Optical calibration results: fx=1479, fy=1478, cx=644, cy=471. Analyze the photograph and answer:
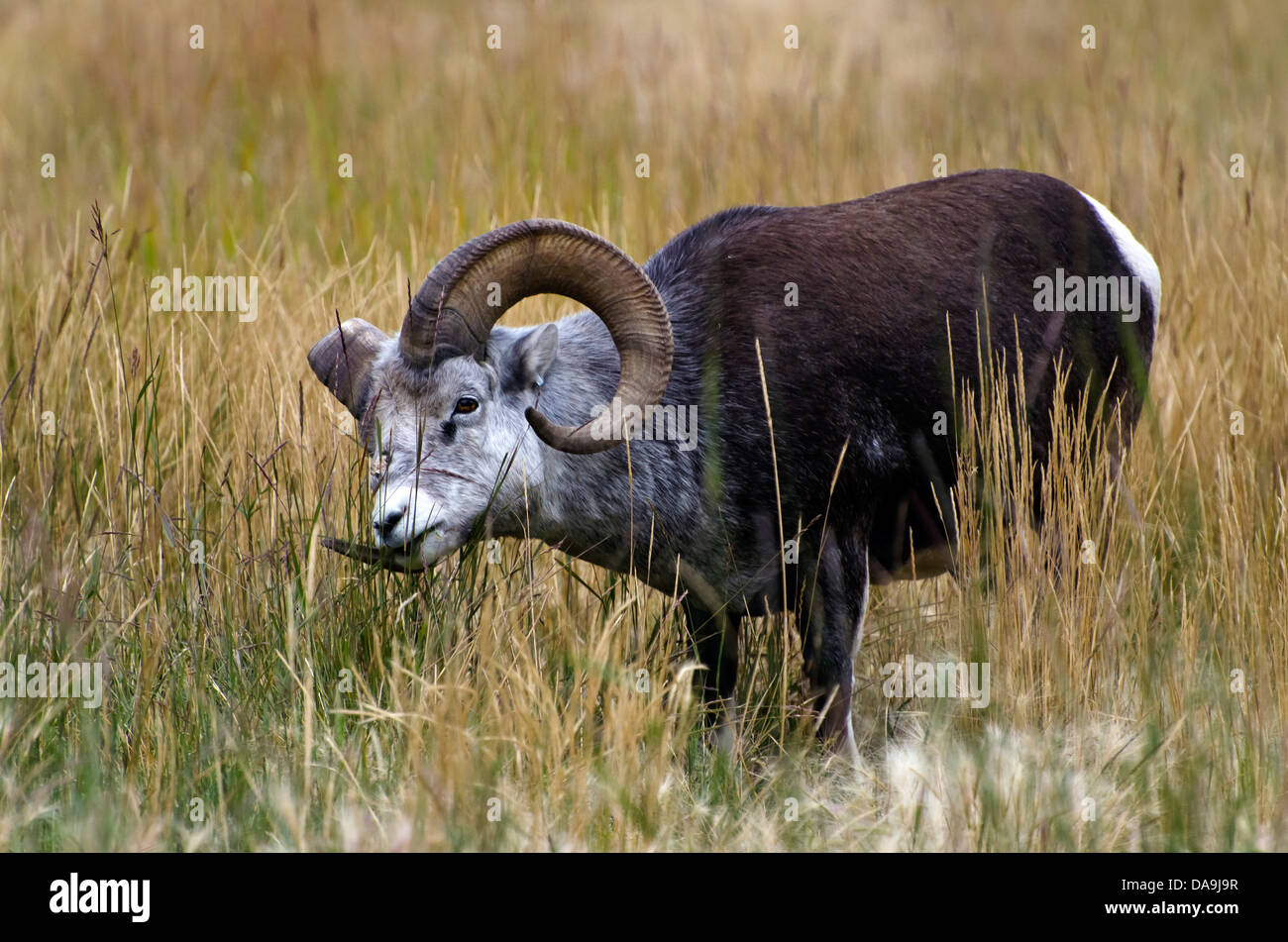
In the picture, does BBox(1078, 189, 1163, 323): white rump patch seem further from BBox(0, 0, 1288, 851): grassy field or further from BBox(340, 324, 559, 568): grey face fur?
BBox(340, 324, 559, 568): grey face fur

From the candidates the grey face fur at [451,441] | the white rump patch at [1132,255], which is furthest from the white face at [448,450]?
the white rump patch at [1132,255]

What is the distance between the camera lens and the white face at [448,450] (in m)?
4.57

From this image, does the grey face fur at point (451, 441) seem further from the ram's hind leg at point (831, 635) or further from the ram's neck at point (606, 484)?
the ram's hind leg at point (831, 635)

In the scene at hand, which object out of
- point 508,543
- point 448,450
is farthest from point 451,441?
point 508,543

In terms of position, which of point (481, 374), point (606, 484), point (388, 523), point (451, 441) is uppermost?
point (481, 374)

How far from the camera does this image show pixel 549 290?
4938mm

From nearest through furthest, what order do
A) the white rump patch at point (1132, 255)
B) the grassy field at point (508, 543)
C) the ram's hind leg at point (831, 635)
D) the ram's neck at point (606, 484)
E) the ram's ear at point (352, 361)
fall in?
the grassy field at point (508, 543) → the ram's ear at point (352, 361) → the ram's neck at point (606, 484) → the ram's hind leg at point (831, 635) → the white rump patch at point (1132, 255)

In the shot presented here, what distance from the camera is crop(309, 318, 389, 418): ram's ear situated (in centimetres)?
491

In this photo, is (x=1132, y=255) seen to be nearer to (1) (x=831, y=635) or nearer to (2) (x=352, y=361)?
(1) (x=831, y=635)

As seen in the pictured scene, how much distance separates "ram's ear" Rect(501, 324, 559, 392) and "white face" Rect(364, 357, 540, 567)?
0.13ft

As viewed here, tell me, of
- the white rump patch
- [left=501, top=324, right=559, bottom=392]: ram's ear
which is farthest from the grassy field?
[left=501, top=324, right=559, bottom=392]: ram's ear

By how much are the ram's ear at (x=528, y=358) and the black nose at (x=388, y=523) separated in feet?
2.33

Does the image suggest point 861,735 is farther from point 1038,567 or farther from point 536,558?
point 536,558

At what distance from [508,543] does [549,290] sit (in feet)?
4.33
